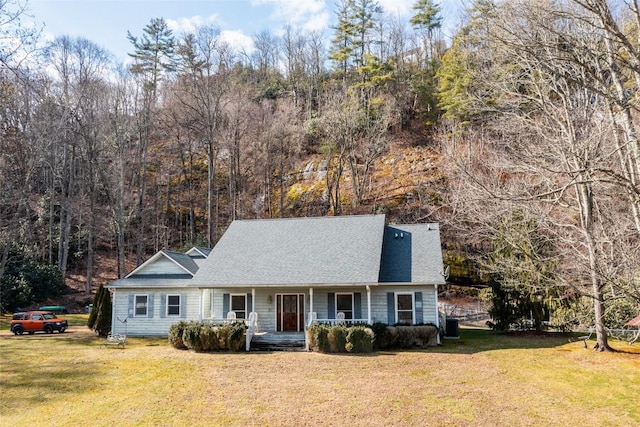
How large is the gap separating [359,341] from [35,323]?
16.2 m

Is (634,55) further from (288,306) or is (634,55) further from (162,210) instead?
(162,210)

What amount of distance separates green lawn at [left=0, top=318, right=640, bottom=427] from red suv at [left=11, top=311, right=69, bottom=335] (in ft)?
16.1

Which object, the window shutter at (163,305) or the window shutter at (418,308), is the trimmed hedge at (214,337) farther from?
the window shutter at (418,308)

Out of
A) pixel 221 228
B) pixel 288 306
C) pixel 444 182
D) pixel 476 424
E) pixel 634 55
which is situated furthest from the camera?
pixel 221 228

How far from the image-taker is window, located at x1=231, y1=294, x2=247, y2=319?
68.1 feet

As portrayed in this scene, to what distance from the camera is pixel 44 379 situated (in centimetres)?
1322

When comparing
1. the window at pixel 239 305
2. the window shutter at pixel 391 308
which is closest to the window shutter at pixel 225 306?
the window at pixel 239 305

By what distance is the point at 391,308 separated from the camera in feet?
62.8

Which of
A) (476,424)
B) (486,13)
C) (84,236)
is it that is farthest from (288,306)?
(84,236)

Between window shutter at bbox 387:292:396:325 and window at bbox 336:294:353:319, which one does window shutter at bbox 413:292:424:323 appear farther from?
window at bbox 336:294:353:319

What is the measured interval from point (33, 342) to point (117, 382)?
9.04 meters

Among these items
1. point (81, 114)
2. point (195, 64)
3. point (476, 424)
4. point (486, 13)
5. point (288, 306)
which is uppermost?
point (195, 64)

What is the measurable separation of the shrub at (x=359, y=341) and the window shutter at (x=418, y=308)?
285 cm

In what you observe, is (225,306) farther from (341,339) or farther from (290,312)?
(341,339)
